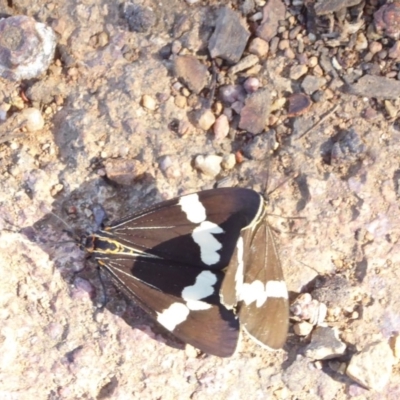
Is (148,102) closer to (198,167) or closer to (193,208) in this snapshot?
(198,167)

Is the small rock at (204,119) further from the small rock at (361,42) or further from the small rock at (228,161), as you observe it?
the small rock at (361,42)

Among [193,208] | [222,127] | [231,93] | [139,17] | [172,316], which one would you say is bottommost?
[172,316]

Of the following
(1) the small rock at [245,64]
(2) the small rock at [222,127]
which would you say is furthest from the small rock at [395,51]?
(2) the small rock at [222,127]

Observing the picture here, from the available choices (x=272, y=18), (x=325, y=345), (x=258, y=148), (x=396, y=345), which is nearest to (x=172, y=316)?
(x=325, y=345)

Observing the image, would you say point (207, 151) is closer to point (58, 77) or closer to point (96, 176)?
point (96, 176)

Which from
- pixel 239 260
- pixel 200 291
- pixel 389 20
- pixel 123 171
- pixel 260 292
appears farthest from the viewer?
pixel 123 171

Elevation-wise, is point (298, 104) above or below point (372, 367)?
above
